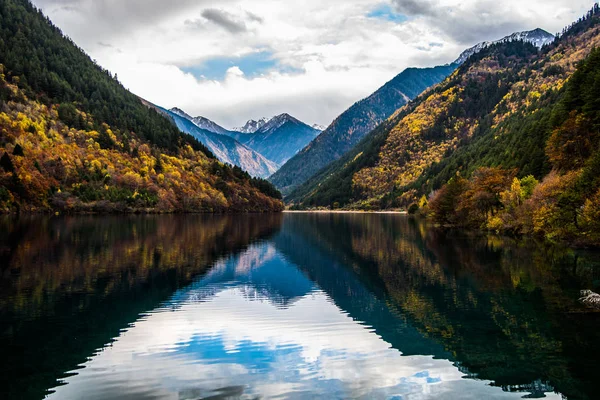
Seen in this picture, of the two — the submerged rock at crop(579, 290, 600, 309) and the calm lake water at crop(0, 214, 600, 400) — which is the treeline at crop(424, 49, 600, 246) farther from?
the submerged rock at crop(579, 290, 600, 309)

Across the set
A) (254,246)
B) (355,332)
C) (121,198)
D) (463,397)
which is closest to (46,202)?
(121,198)

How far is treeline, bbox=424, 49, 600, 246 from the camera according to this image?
55.4 m

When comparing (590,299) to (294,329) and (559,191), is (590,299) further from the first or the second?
(559,191)

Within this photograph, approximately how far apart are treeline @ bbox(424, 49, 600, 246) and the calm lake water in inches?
272

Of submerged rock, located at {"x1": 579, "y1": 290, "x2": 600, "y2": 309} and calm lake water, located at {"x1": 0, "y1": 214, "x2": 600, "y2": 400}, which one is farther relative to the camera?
submerged rock, located at {"x1": 579, "y1": 290, "x2": 600, "y2": 309}

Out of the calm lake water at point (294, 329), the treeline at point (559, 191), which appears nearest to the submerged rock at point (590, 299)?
the calm lake water at point (294, 329)

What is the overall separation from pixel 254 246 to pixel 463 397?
5917 centimetres

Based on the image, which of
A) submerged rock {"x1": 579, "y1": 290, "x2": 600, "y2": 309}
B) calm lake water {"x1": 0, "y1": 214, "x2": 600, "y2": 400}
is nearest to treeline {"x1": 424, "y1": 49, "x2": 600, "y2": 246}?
calm lake water {"x1": 0, "y1": 214, "x2": 600, "y2": 400}

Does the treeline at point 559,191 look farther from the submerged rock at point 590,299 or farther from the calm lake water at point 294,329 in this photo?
the submerged rock at point 590,299

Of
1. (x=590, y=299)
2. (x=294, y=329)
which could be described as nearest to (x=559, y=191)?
(x=590, y=299)

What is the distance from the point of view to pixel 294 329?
27.3 meters

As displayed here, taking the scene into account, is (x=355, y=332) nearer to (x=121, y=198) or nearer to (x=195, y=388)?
(x=195, y=388)

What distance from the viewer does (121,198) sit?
18225cm

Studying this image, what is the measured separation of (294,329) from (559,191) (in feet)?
164
